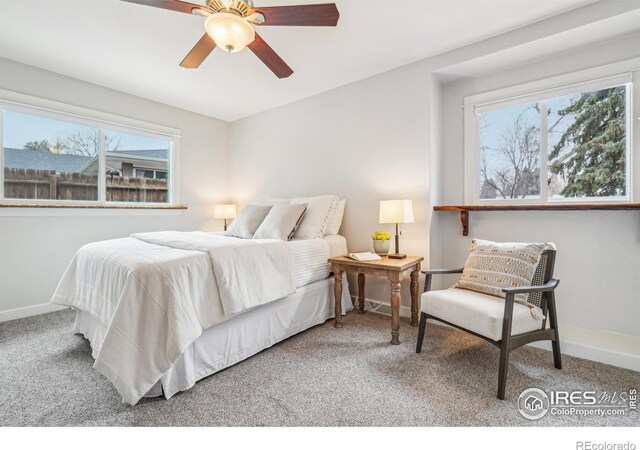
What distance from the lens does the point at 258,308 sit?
7.22ft

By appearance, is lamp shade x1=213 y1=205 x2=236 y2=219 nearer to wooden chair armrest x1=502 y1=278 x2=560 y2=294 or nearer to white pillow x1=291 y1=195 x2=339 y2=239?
white pillow x1=291 y1=195 x2=339 y2=239

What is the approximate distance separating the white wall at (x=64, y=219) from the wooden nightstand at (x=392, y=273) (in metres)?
2.68

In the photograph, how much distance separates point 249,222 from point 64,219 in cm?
200

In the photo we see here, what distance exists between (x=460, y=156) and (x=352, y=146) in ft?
3.64

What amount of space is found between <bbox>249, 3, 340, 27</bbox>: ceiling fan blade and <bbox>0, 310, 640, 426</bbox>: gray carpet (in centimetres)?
211

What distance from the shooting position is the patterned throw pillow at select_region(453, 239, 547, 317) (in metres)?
1.90

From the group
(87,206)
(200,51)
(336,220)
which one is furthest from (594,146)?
(87,206)

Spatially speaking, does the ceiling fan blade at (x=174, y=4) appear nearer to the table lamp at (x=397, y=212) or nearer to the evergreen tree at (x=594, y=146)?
the table lamp at (x=397, y=212)

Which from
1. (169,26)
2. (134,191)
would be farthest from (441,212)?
(134,191)

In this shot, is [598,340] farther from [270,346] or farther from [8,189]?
[8,189]

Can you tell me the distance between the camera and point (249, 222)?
317cm

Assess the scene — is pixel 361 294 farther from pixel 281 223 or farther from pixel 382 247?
pixel 281 223

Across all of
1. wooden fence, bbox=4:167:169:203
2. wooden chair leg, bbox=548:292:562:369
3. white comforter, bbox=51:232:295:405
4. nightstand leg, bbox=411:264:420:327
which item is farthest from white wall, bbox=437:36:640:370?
wooden fence, bbox=4:167:169:203

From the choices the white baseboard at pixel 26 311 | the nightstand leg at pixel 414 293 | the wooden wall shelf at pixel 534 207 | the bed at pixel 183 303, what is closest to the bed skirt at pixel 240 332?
the bed at pixel 183 303
